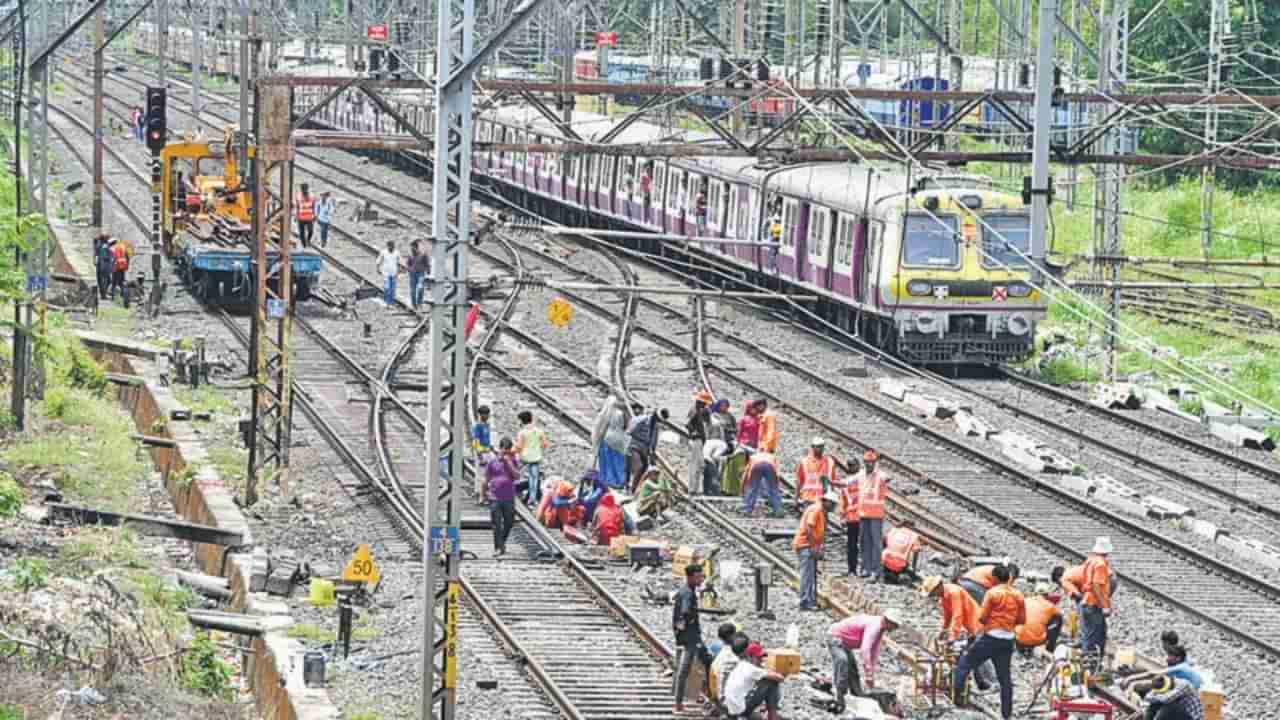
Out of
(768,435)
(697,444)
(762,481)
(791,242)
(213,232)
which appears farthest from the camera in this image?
(213,232)

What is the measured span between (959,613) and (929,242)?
16.1 meters

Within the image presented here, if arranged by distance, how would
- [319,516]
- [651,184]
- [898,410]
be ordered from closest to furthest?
1. [319,516]
2. [898,410]
3. [651,184]

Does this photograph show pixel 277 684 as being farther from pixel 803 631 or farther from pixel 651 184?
pixel 651 184

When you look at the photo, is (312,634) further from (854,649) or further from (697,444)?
(697,444)

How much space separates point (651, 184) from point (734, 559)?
2427cm

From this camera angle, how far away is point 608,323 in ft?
130

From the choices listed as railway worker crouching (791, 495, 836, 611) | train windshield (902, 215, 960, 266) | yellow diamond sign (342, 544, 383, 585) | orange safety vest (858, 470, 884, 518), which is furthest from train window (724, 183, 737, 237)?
yellow diamond sign (342, 544, 383, 585)

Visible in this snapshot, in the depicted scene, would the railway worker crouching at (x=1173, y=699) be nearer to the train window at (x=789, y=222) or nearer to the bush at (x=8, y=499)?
the bush at (x=8, y=499)

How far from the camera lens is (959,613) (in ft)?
60.5

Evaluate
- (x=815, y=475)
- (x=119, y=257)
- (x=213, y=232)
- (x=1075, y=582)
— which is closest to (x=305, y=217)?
(x=213, y=232)

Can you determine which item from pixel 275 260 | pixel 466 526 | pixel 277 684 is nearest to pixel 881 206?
pixel 275 260

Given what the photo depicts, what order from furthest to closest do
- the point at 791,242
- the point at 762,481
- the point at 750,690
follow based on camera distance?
1. the point at 791,242
2. the point at 762,481
3. the point at 750,690

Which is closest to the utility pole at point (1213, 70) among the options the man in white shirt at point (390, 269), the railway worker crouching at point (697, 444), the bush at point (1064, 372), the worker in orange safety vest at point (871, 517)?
the bush at point (1064, 372)

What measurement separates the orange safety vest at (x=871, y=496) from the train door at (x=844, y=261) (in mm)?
13655
